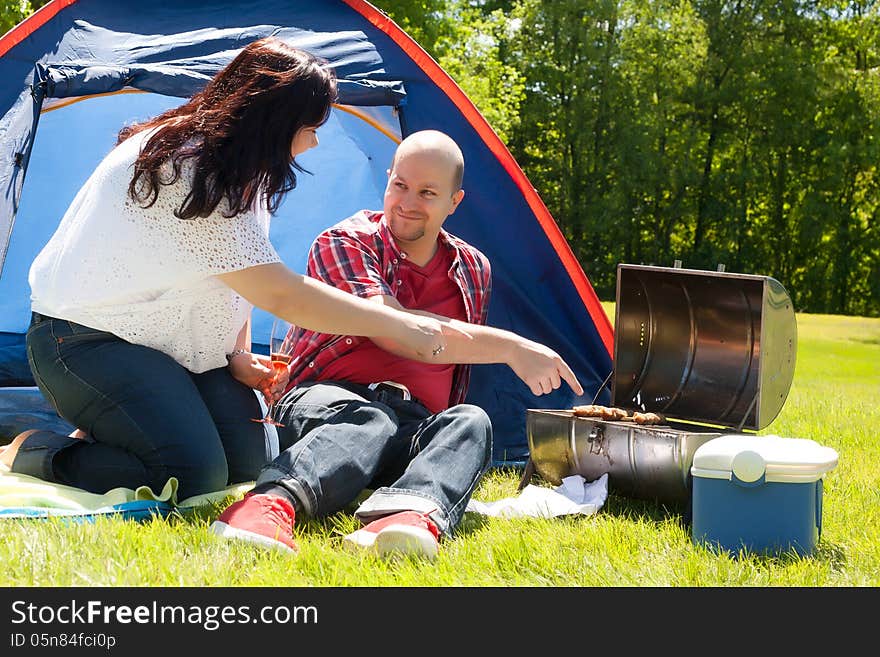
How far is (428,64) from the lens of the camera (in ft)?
11.6

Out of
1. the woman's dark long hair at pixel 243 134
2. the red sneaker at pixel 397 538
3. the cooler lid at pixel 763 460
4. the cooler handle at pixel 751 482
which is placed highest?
the woman's dark long hair at pixel 243 134

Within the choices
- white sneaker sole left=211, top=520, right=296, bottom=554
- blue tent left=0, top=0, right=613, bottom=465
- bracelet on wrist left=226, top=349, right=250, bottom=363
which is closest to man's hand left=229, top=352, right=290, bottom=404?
bracelet on wrist left=226, top=349, right=250, bottom=363

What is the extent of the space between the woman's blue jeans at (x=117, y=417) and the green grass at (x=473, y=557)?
162 millimetres

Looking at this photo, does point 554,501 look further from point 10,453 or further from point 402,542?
point 10,453

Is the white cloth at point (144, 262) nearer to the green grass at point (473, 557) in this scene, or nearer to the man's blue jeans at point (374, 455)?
the man's blue jeans at point (374, 455)

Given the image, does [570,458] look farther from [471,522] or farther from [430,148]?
[430,148]

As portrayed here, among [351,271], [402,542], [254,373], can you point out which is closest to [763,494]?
[402,542]

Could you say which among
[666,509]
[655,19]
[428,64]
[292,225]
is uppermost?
[655,19]

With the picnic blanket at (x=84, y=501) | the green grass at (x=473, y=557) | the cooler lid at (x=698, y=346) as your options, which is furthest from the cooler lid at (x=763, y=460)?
the picnic blanket at (x=84, y=501)

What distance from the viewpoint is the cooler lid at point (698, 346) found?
2.81 meters

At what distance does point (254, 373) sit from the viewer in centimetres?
275
